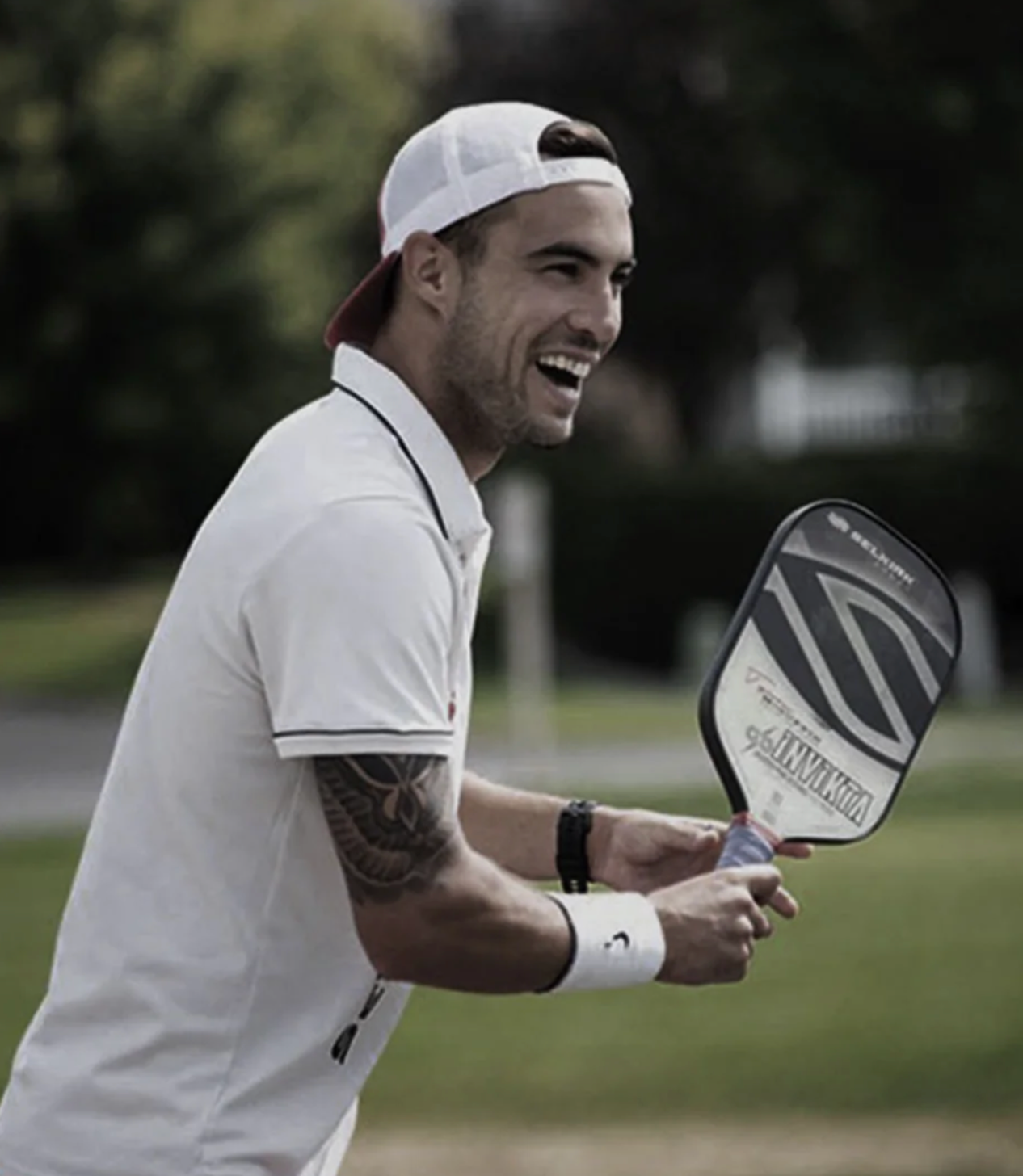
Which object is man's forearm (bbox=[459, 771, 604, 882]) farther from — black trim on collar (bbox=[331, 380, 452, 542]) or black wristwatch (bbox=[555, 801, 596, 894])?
black trim on collar (bbox=[331, 380, 452, 542])

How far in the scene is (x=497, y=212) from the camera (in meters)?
3.52

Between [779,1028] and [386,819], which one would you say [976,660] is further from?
[386,819]

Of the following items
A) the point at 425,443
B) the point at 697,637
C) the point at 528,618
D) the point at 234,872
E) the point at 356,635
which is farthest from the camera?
the point at 697,637

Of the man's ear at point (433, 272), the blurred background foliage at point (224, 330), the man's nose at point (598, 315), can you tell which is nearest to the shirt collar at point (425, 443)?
the man's ear at point (433, 272)

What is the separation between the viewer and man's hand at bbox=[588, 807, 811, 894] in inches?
156

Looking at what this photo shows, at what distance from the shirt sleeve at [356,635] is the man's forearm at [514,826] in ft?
2.96

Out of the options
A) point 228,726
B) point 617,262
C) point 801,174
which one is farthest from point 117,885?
point 801,174

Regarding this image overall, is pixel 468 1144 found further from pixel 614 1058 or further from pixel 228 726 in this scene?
pixel 228 726

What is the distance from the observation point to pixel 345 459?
333 centimetres

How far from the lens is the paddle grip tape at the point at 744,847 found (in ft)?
12.1

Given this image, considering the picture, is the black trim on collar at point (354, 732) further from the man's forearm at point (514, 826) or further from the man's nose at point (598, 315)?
the man's forearm at point (514, 826)

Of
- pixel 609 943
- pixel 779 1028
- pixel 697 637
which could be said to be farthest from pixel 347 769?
pixel 697 637

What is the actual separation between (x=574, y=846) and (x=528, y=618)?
77.7ft

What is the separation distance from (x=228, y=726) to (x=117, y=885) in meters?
0.25
